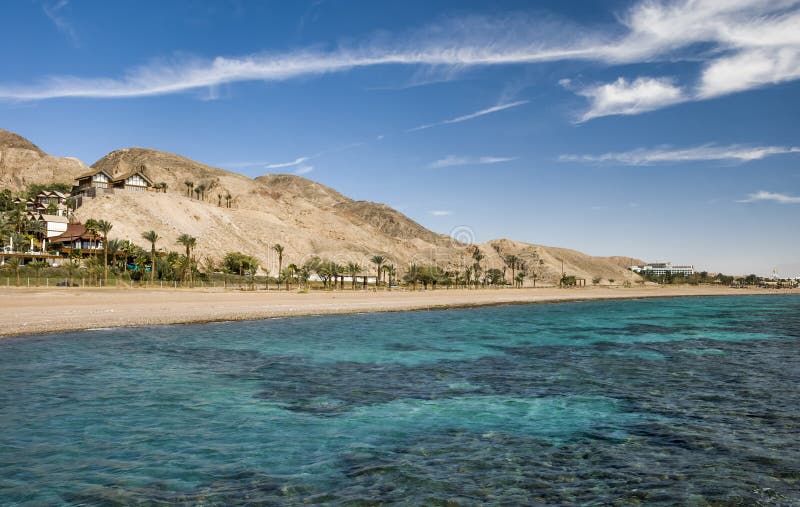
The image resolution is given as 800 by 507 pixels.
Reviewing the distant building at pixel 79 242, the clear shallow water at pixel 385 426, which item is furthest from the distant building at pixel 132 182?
the clear shallow water at pixel 385 426

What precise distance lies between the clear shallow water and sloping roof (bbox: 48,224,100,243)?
82.5m

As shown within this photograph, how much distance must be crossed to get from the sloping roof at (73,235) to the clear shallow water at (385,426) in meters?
82.5

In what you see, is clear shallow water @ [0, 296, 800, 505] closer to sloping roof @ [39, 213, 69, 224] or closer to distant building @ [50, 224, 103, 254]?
distant building @ [50, 224, 103, 254]

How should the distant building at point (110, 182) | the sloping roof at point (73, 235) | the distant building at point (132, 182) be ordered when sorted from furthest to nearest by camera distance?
1. the distant building at point (132, 182)
2. the distant building at point (110, 182)
3. the sloping roof at point (73, 235)

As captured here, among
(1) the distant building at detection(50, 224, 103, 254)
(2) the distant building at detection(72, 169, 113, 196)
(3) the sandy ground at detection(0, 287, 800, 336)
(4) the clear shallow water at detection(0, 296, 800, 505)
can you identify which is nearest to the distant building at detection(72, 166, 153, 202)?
(2) the distant building at detection(72, 169, 113, 196)

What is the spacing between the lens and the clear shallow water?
1002 centimetres

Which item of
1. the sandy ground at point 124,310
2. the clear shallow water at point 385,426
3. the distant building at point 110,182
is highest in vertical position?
the distant building at point 110,182

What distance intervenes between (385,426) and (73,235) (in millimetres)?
110023

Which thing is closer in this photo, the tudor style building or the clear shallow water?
the clear shallow water

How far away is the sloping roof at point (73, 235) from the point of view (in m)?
101

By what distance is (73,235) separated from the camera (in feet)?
338

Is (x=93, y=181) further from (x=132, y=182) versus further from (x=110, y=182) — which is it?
(x=132, y=182)

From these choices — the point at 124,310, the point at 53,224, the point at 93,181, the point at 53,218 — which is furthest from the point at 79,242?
the point at 124,310

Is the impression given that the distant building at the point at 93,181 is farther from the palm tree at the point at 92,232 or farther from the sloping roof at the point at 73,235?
the palm tree at the point at 92,232
